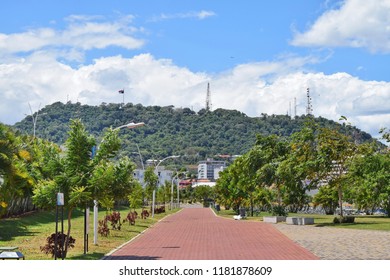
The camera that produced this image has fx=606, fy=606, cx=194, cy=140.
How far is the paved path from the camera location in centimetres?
2062

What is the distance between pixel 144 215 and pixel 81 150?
32.8 meters

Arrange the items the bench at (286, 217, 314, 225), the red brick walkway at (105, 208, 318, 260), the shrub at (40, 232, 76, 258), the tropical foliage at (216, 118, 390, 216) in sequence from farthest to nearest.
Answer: the bench at (286, 217, 314, 225) < the tropical foliage at (216, 118, 390, 216) < the red brick walkway at (105, 208, 318, 260) < the shrub at (40, 232, 76, 258)

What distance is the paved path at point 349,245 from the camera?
2062 centimetres

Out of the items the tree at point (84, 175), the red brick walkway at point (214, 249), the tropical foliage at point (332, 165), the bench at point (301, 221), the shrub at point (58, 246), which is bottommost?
the red brick walkway at point (214, 249)

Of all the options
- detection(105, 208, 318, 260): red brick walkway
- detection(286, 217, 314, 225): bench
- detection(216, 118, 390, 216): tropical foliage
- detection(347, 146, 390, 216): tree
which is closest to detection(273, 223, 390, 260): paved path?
detection(105, 208, 318, 260): red brick walkway

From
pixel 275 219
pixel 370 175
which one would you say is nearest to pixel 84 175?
pixel 370 175

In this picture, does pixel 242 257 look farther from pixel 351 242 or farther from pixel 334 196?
pixel 334 196

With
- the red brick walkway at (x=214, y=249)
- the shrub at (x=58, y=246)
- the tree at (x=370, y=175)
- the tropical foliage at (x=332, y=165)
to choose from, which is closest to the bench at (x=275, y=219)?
the tropical foliage at (x=332, y=165)

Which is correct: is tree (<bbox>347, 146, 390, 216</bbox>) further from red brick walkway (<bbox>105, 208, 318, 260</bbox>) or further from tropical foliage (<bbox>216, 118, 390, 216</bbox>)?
red brick walkway (<bbox>105, 208, 318, 260</bbox>)

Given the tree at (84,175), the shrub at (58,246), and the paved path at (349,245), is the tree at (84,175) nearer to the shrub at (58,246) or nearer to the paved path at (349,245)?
the shrub at (58,246)

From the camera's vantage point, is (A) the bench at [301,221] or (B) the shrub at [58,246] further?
(A) the bench at [301,221]

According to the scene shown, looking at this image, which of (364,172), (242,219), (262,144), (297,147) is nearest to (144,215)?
(242,219)

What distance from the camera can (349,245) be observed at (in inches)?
965

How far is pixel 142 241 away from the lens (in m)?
28.5
